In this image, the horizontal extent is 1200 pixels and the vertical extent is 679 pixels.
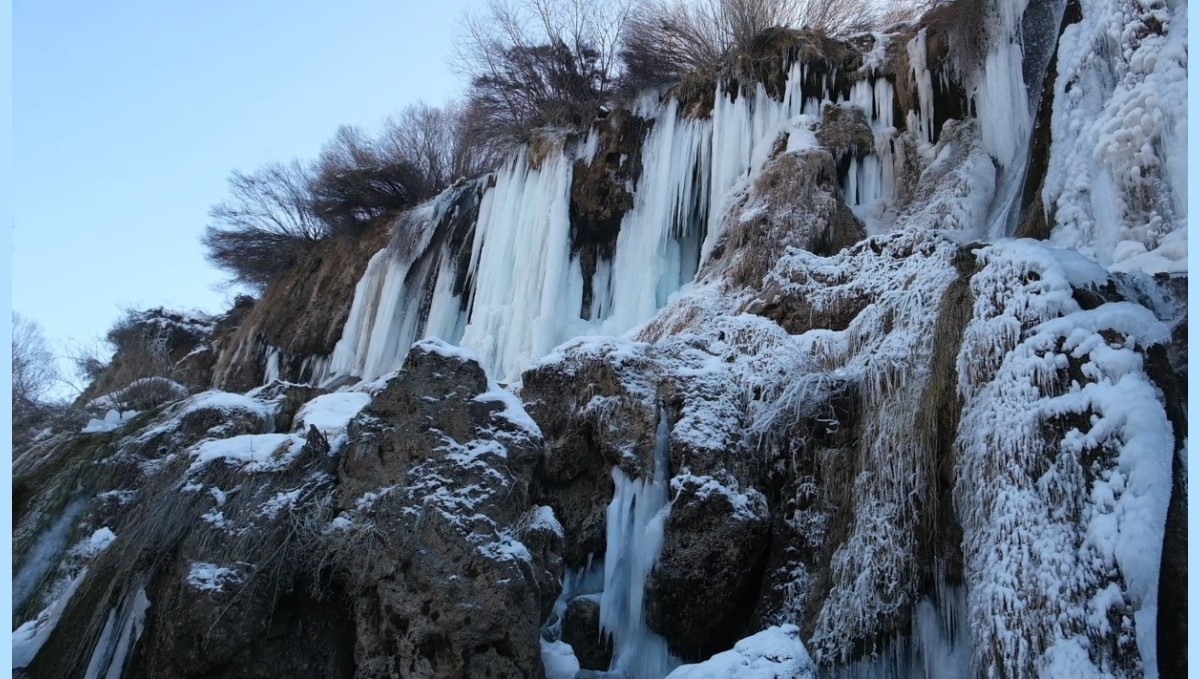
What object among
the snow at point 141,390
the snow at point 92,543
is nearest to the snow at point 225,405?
the snow at point 92,543

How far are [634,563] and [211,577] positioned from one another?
2.47 meters

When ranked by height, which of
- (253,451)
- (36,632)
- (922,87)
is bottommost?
(36,632)

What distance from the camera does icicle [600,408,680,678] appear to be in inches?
236

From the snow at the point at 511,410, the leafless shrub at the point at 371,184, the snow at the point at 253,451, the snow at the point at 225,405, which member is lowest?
the snow at the point at 253,451

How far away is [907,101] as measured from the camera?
11133 mm

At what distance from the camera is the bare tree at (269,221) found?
18.8 m

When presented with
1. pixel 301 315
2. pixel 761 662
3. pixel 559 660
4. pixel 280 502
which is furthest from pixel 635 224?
pixel 761 662

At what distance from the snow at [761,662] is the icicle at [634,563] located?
988mm

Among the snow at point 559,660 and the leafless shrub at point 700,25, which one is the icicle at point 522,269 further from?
the snow at point 559,660

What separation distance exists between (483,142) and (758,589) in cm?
1208

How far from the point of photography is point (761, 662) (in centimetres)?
485

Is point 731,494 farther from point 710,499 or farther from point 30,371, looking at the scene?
point 30,371

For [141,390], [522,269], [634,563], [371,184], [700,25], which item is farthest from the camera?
[371,184]

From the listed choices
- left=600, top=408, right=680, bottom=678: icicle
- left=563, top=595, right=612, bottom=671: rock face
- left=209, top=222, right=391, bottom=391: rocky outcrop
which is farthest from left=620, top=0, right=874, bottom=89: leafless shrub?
left=563, top=595, right=612, bottom=671: rock face
